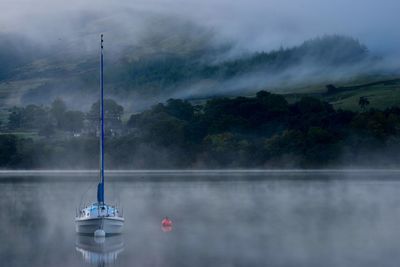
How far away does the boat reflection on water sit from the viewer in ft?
143

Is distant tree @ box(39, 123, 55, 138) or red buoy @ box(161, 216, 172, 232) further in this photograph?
distant tree @ box(39, 123, 55, 138)

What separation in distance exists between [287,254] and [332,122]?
113639 millimetres

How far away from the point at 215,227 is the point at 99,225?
877 centimetres

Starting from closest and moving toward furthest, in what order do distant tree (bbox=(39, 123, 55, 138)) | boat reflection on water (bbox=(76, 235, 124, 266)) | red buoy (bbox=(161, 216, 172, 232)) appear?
boat reflection on water (bbox=(76, 235, 124, 266)) < red buoy (bbox=(161, 216, 172, 232)) < distant tree (bbox=(39, 123, 55, 138))

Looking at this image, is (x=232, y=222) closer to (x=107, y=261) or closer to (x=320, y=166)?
(x=107, y=261)

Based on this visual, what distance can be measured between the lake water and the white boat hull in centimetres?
60

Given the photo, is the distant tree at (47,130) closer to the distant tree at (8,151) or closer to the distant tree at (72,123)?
the distant tree at (72,123)

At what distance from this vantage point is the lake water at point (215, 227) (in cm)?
4369

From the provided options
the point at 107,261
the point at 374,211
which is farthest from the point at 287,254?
the point at 374,211

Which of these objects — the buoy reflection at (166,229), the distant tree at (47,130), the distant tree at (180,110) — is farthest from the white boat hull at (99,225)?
the distant tree at (180,110)

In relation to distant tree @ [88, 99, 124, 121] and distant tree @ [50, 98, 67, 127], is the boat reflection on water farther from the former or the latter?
distant tree @ [88, 99, 124, 121]

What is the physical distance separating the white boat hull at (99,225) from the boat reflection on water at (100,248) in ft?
1.33

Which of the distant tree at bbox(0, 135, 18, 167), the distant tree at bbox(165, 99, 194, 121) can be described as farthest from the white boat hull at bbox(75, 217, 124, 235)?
the distant tree at bbox(165, 99, 194, 121)

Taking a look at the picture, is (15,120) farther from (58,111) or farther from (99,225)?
(99,225)
